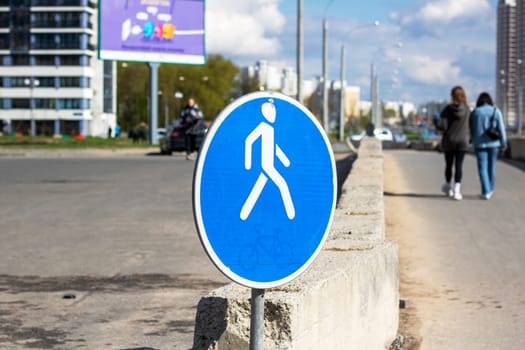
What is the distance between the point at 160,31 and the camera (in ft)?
174

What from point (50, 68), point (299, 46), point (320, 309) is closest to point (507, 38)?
point (50, 68)

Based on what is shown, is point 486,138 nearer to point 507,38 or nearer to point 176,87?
point 176,87

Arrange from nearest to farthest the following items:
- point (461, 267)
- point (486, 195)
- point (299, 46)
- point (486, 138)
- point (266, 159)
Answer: point (266, 159) < point (461, 267) < point (486, 195) < point (486, 138) < point (299, 46)

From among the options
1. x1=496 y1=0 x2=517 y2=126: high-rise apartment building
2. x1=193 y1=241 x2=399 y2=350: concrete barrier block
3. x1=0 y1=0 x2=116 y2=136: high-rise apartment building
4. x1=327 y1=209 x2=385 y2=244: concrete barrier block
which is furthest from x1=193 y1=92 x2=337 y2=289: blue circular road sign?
x1=496 y1=0 x2=517 y2=126: high-rise apartment building

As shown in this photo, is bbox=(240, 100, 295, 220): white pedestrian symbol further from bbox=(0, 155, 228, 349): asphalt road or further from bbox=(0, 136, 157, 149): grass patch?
bbox=(0, 136, 157, 149): grass patch

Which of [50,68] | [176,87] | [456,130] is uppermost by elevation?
[50,68]

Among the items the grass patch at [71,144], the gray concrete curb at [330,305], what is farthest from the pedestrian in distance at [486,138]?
the grass patch at [71,144]

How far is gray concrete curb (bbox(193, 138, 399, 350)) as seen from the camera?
3.70 metres

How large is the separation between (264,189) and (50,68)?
120055mm

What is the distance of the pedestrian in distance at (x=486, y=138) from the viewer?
49.2 feet

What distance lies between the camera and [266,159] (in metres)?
3.18

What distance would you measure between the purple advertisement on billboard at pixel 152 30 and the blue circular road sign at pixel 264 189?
49.2 m

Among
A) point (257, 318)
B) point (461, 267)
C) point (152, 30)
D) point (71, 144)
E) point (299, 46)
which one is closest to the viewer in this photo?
point (257, 318)

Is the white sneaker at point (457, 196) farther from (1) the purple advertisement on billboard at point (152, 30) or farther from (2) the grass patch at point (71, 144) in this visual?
(1) the purple advertisement on billboard at point (152, 30)
